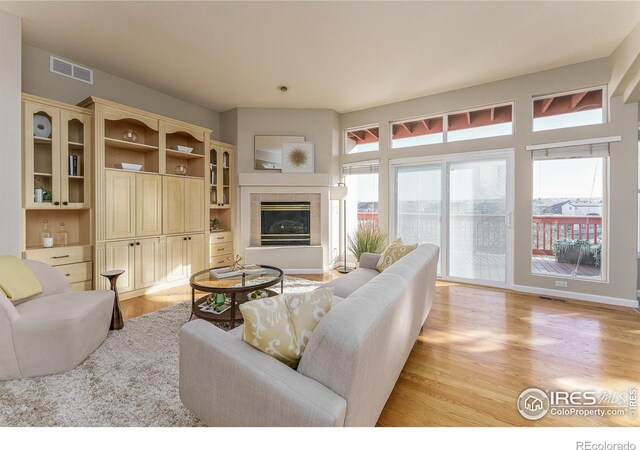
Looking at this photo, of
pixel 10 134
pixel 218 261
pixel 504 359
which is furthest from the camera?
pixel 218 261

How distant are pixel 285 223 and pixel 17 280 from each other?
3640 millimetres

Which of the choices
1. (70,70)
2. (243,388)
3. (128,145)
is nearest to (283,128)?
(128,145)

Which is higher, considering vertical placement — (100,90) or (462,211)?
(100,90)

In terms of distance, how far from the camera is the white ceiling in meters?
2.74

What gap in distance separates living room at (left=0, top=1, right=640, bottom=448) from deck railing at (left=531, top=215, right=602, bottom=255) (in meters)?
0.03

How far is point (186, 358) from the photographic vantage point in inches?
56.8

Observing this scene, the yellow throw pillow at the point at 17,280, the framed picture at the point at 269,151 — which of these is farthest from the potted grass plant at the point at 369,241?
the yellow throw pillow at the point at 17,280

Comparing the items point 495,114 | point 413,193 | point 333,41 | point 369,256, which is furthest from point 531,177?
point 333,41

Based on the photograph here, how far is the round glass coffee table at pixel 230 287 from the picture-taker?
2580mm

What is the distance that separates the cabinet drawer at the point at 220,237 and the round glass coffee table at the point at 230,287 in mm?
2009

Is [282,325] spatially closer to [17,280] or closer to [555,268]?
[17,280]

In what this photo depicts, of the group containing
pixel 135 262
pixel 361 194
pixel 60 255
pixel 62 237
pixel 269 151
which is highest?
pixel 269 151

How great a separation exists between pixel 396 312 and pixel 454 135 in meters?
4.08

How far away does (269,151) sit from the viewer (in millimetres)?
5414
